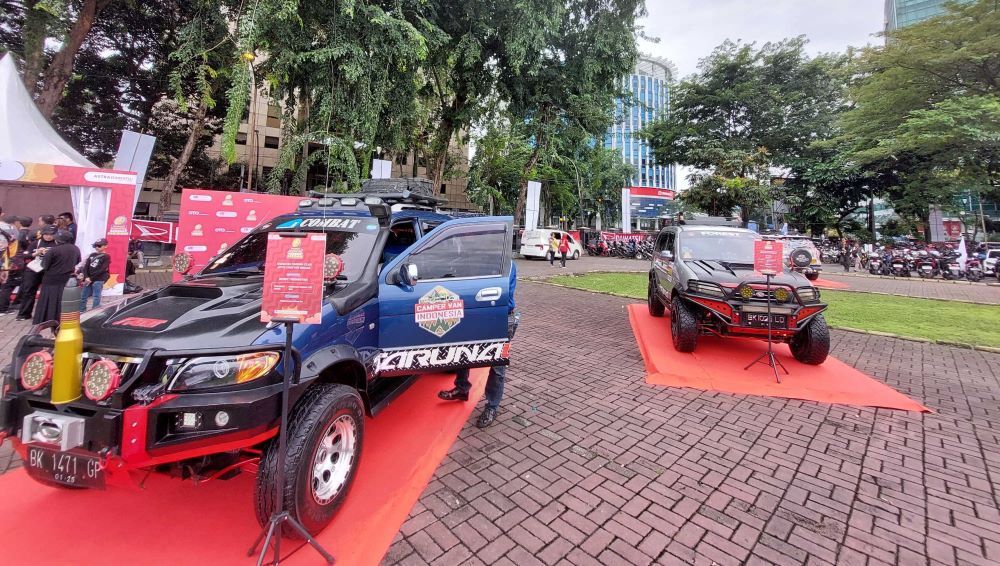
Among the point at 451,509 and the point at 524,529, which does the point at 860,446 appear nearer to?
the point at 524,529

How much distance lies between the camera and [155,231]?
602 inches

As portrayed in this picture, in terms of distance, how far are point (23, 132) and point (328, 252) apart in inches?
501

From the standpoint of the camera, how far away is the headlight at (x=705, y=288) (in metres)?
5.13

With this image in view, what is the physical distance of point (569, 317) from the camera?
327 inches

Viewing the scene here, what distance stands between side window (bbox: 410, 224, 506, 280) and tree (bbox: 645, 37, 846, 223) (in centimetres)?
2707

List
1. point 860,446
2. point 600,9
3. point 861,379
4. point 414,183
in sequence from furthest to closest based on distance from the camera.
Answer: point 600,9, point 414,183, point 861,379, point 860,446

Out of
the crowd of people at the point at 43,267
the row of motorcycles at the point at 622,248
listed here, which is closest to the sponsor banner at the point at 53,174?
the crowd of people at the point at 43,267

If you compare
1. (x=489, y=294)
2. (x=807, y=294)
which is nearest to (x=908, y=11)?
(x=807, y=294)

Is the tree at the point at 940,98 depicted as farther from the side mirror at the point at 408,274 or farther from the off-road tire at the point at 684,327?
the side mirror at the point at 408,274

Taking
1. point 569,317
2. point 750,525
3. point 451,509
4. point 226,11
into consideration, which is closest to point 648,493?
point 750,525

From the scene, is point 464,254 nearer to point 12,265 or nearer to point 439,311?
point 439,311

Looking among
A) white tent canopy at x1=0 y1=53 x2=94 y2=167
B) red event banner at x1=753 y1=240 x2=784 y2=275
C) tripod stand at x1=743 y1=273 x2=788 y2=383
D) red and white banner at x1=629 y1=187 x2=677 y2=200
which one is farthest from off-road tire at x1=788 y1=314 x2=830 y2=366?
red and white banner at x1=629 y1=187 x2=677 y2=200

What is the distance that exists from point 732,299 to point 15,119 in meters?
16.2

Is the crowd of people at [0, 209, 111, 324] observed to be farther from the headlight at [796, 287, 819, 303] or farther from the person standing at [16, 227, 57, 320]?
the headlight at [796, 287, 819, 303]
